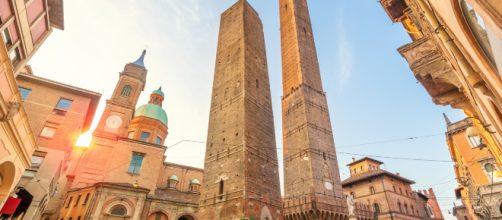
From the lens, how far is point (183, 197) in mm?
23688

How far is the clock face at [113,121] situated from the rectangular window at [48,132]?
39.2 feet

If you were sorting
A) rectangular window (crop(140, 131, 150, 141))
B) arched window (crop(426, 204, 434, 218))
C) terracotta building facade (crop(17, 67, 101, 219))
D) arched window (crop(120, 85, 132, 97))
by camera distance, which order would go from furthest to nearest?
arched window (crop(426, 204, 434, 218)) < arched window (crop(120, 85, 132, 97)) < rectangular window (crop(140, 131, 150, 141)) < terracotta building facade (crop(17, 67, 101, 219))

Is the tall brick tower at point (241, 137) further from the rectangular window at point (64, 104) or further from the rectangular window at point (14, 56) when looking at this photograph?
the rectangular window at point (14, 56)

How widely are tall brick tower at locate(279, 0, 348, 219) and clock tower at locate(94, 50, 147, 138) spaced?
1959 cm

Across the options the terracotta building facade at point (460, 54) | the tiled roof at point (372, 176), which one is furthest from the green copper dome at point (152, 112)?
the tiled roof at point (372, 176)

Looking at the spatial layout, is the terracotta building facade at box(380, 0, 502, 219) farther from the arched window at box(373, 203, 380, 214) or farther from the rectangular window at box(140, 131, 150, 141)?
the rectangular window at box(140, 131, 150, 141)

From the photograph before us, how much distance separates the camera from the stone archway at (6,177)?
295 inches

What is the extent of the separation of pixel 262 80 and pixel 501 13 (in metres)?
19.3

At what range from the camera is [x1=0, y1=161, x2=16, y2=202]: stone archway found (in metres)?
7.50

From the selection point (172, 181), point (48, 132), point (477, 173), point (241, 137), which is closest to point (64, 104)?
point (48, 132)

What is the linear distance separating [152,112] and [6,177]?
81.0 feet

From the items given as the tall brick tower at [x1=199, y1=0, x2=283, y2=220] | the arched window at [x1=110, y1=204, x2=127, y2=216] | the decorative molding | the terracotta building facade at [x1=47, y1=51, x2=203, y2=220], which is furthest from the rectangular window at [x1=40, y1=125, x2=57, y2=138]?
the decorative molding

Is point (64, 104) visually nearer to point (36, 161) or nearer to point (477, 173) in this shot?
point (36, 161)

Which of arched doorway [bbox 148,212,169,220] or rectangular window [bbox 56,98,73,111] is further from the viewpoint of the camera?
arched doorway [bbox 148,212,169,220]
